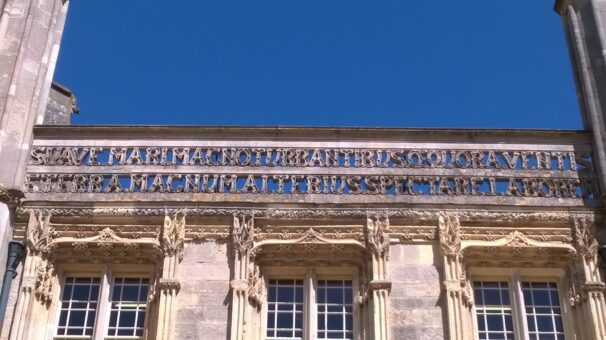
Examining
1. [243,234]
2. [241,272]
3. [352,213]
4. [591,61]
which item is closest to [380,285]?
[352,213]

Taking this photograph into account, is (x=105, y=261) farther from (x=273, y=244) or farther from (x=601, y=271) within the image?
(x=601, y=271)

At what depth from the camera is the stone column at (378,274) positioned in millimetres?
11898

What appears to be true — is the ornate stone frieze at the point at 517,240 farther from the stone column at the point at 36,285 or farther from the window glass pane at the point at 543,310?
the stone column at the point at 36,285

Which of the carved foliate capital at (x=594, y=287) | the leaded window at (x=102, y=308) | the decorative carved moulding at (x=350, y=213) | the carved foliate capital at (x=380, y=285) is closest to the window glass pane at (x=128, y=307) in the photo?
the leaded window at (x=102, y=308)

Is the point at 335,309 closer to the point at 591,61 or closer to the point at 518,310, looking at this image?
the point at 518,310

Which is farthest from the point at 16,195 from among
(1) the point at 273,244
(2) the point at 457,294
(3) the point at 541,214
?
(3) the point at 541,214

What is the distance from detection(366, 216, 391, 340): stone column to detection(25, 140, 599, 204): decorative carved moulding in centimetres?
54

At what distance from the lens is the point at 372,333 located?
11.9m

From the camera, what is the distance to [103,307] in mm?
12477

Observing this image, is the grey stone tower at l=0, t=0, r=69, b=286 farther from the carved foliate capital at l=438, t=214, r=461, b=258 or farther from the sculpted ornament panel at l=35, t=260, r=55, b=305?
the carved foliate capital at l=438, t=214, r=461, b=258

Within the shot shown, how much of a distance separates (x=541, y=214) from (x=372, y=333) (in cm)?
296

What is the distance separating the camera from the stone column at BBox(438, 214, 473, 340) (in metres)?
11.9

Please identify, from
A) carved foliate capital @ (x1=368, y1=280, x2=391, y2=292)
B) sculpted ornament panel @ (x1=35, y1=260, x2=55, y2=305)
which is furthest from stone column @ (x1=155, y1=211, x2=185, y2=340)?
carved foliate capital @ (x1=368, y1=280, x2=391, y2=292)

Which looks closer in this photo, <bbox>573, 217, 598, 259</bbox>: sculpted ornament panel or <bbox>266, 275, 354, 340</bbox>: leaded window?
<bbox>266, 275, 354, 340</bbox>: leaded window
